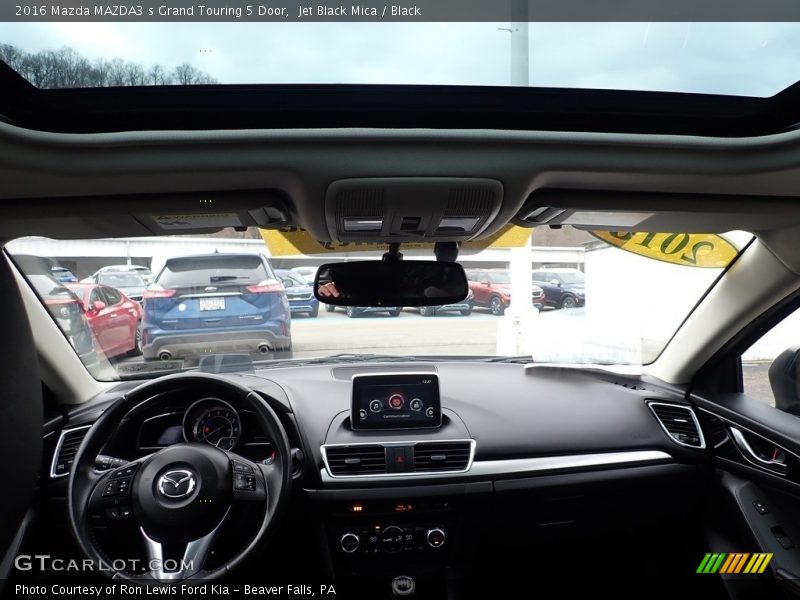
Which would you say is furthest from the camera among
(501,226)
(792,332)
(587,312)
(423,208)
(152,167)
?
(587,312)

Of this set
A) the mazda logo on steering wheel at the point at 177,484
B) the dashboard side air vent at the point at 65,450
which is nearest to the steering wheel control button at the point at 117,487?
the mazda logo on steering wheel at the point at 177,484

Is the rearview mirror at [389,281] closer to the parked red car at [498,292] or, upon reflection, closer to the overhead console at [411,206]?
the overhead console at [411,206]

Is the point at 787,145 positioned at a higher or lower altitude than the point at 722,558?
higher

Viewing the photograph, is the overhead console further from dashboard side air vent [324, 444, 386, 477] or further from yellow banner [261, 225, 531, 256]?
dashboard side air vent [324, 444, 386, 477]

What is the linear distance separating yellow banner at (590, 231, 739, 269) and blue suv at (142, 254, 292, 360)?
2333 millimetres

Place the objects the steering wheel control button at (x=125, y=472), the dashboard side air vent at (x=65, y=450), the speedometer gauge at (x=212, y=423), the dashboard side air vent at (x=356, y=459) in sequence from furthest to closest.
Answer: the dashboard side air vent at (x=356, y=459) < the dashboard side air vent at (x=65, y=450) < the speedometer gauge at (x=212, y=423) < the steering wheel control button at (x=125, y=472)

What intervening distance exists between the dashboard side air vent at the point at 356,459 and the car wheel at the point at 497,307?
1.69 metres

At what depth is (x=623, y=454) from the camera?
3129 mm

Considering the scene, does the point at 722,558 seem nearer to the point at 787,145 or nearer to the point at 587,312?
the point at 587,312

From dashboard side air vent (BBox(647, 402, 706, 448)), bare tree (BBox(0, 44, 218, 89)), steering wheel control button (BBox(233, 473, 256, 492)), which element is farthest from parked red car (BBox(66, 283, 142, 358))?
dashboard side air vent (BBox(647, 402, 706, 448))

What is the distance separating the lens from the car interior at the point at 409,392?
1.62 metres

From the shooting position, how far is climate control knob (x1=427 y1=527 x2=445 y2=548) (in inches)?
119
